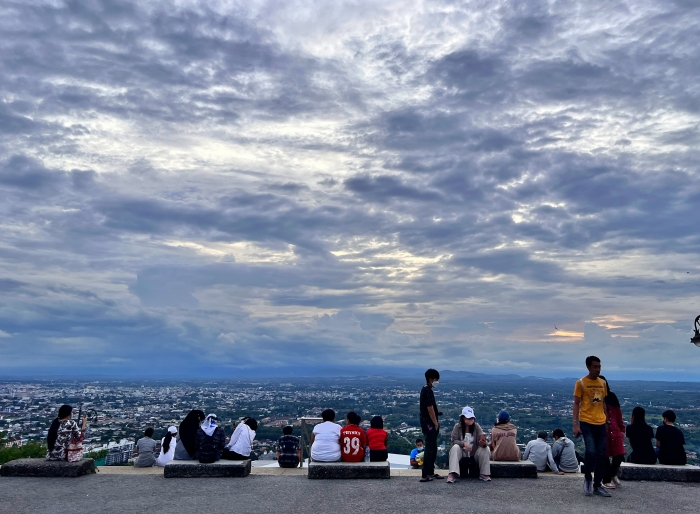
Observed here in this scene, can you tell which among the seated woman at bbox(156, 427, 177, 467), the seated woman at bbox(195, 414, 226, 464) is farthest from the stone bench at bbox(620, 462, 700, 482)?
the seated woman at bbox(156, 427, 177, 467)

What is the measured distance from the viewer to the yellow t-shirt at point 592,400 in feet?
31.9

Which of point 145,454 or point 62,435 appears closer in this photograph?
point 62,435

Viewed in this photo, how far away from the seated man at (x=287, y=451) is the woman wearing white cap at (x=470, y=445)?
12.4 ft

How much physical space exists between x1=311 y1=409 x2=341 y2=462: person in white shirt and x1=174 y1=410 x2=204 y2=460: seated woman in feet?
7.67

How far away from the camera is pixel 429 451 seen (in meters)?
11.0

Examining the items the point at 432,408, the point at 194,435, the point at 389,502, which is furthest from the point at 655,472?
the point at 194,435

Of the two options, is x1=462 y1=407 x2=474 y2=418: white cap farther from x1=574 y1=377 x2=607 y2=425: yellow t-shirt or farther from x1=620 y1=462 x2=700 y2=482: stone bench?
x1=620 y1=462 x2=700 y2=482: stone bench

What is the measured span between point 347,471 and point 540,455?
14.2ft

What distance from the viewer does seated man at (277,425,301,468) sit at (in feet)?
42.3

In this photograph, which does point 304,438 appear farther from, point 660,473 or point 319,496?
point 660,473

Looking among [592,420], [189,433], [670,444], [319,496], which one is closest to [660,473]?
[670,444]

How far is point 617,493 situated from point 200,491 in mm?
7024

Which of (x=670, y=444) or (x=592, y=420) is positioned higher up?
(x=592, y=420)

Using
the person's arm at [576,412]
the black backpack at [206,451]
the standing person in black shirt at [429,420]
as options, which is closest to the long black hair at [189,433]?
the black backpack at [206,451]
